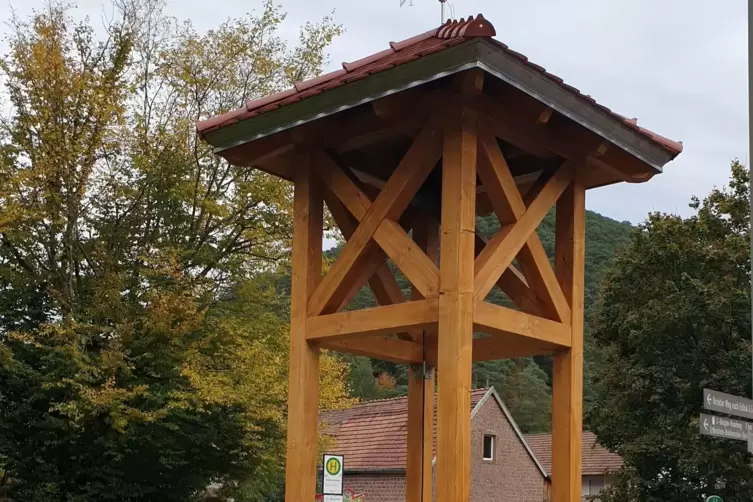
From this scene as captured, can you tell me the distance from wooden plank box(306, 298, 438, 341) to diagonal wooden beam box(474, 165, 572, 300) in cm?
37

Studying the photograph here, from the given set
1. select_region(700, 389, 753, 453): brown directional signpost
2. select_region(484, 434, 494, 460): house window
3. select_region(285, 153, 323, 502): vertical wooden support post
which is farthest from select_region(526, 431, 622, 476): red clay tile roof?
select_region(285, 153, 323, 502): vertical wooden support post

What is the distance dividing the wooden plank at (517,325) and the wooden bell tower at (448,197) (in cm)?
1

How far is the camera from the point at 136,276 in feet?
64.9

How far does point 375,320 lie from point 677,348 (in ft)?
80.3

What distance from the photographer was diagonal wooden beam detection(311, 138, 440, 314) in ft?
21.1

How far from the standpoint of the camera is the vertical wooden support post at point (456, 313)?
19.6 ft

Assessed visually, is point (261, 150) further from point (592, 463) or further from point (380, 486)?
point (592, 463)

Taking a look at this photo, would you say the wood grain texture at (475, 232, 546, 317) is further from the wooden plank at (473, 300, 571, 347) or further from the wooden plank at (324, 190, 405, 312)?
the wooden plank at (324, 190, 405, 312)

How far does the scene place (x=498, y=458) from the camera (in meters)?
37.3

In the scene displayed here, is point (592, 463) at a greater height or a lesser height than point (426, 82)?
lesser

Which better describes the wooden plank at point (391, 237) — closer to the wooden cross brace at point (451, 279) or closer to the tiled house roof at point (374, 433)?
the wooden cross brace at point (451, 279)

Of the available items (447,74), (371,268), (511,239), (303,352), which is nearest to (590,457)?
(371,268)

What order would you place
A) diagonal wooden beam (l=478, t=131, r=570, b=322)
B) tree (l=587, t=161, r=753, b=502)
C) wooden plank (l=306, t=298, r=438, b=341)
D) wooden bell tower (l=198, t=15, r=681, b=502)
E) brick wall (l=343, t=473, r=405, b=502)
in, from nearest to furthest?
wooden bell tower (l=198, t=15, r=681, b=502) → wooden plank (l=306, t=298, r=438, b=341) → diagonal wooden beam (l=478, t=131, r=570, b=322) → tree (l=587, t=161, r=753, b=502) → brick wall (l=343, t=473, r=405, b=502)

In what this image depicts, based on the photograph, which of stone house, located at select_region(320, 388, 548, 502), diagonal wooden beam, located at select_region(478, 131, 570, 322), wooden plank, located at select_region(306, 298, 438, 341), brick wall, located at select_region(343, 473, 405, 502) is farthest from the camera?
stone house, located at select_region(320, 388, 548, 502)
